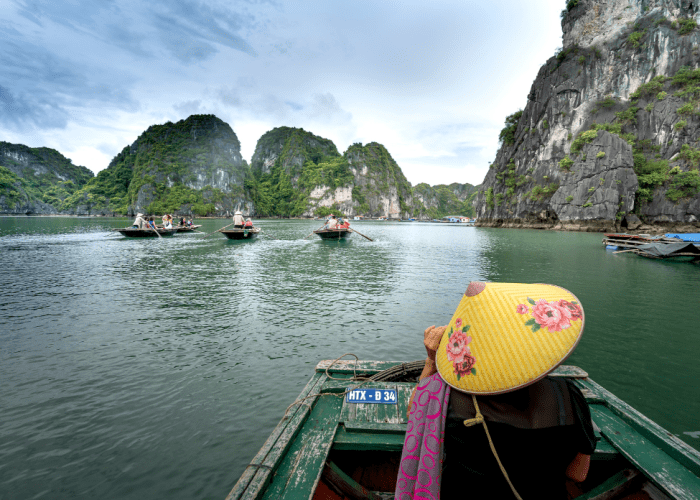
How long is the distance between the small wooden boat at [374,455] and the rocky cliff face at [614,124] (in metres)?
54.3

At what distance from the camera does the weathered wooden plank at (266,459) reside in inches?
72.1

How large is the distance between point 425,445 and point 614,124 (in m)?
64.8

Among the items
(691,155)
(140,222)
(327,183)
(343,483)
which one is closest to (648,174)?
(691,155)

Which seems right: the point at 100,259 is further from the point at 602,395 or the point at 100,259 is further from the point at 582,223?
the point at 582,223

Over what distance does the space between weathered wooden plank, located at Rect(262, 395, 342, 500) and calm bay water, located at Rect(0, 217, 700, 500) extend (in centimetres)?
140

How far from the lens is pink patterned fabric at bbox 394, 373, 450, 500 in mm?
1474

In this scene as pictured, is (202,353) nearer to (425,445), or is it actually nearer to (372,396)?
(372,396)

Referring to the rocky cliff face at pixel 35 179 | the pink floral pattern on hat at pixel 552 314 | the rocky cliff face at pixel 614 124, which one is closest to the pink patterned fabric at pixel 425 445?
the pink floral pattern on hat at pixel 552 314

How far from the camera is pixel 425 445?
4.92 ft

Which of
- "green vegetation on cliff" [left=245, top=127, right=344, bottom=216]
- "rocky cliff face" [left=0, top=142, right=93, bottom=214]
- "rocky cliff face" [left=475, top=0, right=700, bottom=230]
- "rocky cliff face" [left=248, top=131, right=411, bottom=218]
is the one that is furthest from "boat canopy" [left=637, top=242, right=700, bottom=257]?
"rocky cliff face" [left=0, top=142, right=93, bottom=214]

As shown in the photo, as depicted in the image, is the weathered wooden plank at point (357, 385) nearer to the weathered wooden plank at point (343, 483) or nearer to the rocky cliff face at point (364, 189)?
the weathered wooden plank at point (343, 483)

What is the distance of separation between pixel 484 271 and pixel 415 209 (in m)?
156

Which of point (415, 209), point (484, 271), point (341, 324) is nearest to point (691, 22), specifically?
point (484, 271)

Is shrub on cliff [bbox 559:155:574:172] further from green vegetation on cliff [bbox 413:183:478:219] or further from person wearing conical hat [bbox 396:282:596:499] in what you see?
green vegetation on cliff [bbox 413:183:478:219]
